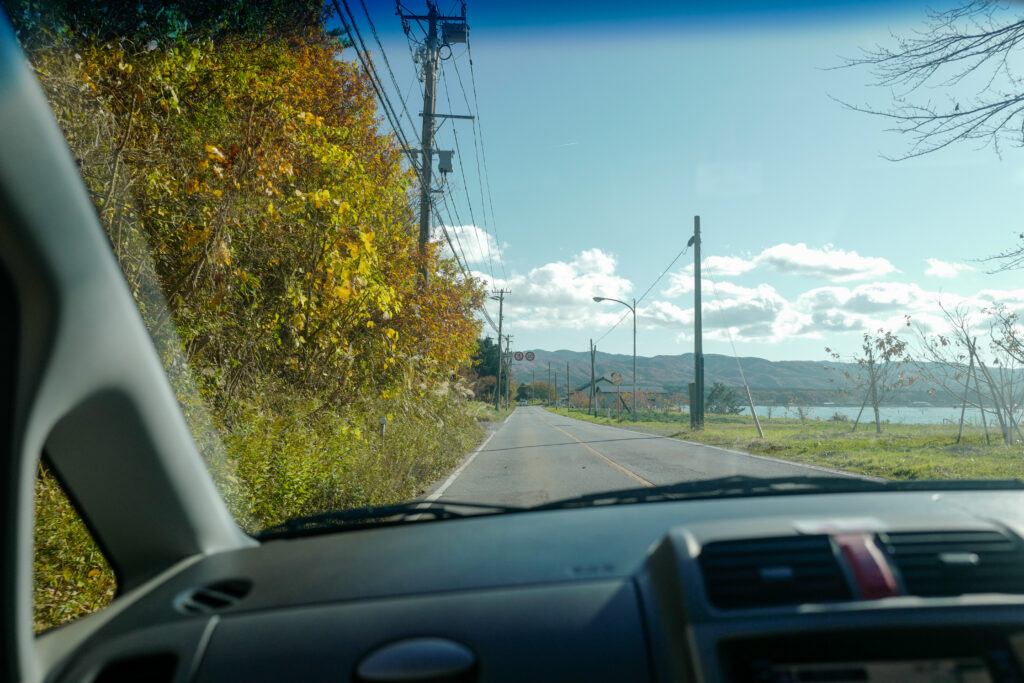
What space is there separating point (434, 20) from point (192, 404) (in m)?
12.1

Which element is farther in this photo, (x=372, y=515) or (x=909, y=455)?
(x=909, y=455)

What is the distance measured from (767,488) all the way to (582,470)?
399 inches

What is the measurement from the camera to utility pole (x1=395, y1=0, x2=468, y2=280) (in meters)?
14.9

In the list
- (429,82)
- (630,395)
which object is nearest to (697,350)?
(429,82)

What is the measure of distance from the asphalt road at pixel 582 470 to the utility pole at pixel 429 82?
4.69m

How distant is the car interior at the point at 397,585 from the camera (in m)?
1.66

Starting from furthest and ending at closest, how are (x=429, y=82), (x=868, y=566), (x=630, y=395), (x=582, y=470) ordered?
(x=630, y=395), (x=429, y=82), (x=582, y=470), (x=868, y=566)

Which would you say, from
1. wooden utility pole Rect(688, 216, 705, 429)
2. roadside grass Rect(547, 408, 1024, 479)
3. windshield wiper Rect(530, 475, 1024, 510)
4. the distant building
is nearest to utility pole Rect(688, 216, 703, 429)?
wooden utility pole Rect(688, 216, 705, 429)

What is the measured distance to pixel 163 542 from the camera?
7.70 ft

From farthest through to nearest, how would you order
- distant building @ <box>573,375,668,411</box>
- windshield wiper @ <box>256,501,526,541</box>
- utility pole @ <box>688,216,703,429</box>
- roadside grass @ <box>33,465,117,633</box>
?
distant building @ <box>573,375,668,411</box> < utility pole @ <box>688,216,703,429</box> < roadside grass @ <box>33,465,117,633</box> < windshield wiper @ <box>256,501,526,541</box>

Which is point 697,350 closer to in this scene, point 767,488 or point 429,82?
point 429,82

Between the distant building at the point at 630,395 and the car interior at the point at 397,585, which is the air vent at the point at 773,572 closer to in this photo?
the car interior at the point at 397,585

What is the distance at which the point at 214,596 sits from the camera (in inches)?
81.9

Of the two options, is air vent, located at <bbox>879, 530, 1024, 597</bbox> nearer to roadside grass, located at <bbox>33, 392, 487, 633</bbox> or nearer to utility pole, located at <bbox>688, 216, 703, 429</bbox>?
roadside grass, located at <bbox>33, 392, 487, 633</bbox>
